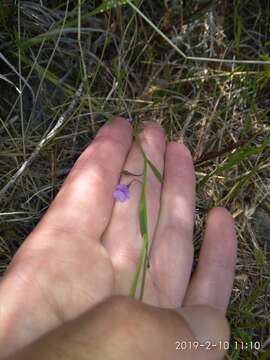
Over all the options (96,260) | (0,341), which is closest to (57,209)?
(96,260)

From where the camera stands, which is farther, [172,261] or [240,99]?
[240,99]

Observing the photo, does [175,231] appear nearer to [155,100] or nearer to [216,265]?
[216,265]

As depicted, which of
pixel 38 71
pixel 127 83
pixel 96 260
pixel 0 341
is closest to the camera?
pixel 0 341

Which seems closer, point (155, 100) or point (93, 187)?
point (93, 187)

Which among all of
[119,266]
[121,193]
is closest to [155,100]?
[121,193]

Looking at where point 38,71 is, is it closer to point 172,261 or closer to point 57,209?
point 57,209

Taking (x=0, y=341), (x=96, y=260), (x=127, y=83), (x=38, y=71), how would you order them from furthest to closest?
(x=127, y=83), (x=38, y=71), (x=96, y=260), (x=0, y=341)

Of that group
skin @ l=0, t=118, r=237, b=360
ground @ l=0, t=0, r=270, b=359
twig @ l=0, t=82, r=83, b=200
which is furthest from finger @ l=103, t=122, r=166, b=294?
twig @ l=0, t=82, r=83, b=200
